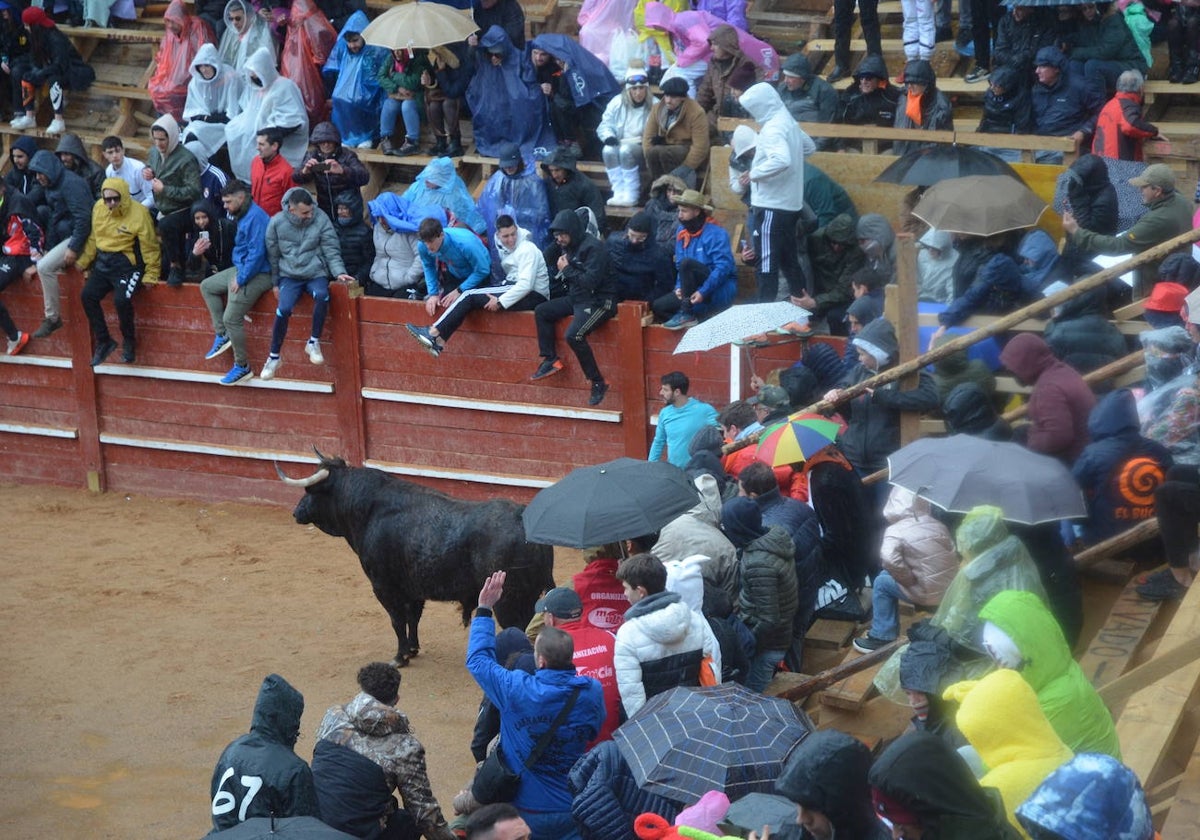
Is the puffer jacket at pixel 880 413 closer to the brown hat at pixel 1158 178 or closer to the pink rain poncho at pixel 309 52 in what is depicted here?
the brown hat at pixel 1158 178

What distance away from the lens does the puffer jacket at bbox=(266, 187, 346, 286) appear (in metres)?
14.1

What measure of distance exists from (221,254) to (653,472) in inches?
300

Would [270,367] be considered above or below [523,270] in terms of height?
below

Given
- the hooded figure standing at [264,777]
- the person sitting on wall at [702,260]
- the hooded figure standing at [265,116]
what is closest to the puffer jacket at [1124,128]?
the person sitting on wall at [702,260]

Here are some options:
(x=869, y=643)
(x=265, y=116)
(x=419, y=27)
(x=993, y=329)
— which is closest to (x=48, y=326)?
(x=265, y=116)

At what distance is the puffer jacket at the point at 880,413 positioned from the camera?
9.72 m

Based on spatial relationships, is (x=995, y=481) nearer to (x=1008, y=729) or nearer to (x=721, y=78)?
(x=1008, y=729)

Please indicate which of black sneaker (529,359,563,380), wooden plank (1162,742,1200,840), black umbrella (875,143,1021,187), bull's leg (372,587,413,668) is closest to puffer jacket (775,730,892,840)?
wooden plank (1162,742,1200,840)

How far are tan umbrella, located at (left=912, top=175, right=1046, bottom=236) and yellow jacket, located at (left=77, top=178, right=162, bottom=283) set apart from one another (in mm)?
7164

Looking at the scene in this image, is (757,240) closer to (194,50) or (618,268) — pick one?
(618,268)

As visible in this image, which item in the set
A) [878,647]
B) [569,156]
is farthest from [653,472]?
[569,156]

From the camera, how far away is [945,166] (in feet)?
40.3

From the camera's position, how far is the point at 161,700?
11273 mm

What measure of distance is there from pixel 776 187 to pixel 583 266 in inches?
64.6
